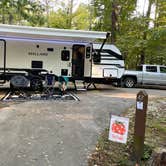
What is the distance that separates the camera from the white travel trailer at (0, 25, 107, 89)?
1596 centimetres

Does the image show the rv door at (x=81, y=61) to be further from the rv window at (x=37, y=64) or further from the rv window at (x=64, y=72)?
the rv window at (x=37, y=64)

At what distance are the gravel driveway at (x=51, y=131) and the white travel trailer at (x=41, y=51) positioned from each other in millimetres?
4111

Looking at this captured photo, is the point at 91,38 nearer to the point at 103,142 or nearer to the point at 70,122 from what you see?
the point at 70,122

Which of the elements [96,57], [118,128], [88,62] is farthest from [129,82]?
[118,128]

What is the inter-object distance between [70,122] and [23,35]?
795 cm

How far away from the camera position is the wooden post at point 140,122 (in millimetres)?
6031

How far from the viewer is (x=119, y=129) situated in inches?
226

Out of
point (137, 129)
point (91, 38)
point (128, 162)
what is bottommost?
point (128, 162)

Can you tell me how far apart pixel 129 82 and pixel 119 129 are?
16.5m

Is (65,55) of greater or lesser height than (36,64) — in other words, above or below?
above

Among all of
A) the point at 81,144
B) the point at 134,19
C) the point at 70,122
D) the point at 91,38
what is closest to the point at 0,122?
the point at 70,122

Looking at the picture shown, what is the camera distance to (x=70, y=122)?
9.17 m

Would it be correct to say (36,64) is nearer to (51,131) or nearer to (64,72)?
(64,72)

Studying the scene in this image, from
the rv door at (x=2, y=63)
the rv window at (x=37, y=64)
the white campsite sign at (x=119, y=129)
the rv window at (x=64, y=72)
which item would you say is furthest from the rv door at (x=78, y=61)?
the white campsite sign at (x=119, y=129)
